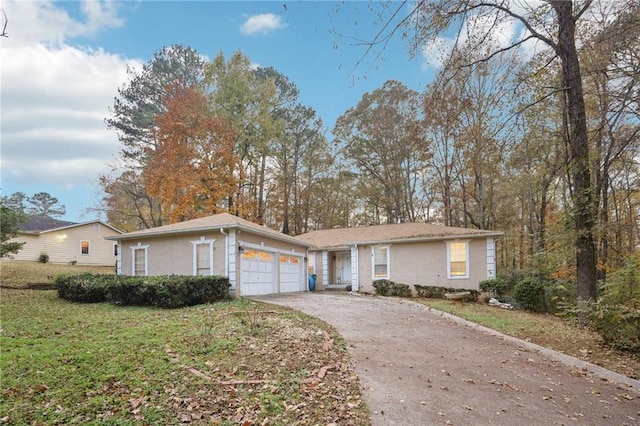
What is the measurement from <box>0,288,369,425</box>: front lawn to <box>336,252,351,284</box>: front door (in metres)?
11.7

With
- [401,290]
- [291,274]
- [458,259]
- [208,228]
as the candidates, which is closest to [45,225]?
[291,274]

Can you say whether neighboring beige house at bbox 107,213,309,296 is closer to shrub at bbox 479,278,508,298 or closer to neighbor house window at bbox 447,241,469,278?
→ neighbor house window at bbox 447,241,469,278

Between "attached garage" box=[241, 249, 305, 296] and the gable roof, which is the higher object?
the gable roof

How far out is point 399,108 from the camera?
23016 millimetres

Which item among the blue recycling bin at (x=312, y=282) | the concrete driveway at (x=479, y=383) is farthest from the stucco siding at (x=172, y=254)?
the blue recycling bin at (x=312, y=282)

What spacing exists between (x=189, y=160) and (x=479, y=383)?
19534 millimetres

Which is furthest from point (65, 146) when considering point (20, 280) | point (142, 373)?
point (142, 373)

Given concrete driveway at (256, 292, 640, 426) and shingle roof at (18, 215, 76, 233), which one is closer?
concrete driveway at (256, 292, 640, 426)

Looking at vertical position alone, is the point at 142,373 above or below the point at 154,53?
below

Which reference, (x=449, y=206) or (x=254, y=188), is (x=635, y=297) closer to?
(x=449, y=206)

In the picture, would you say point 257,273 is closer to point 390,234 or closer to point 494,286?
point 390,234

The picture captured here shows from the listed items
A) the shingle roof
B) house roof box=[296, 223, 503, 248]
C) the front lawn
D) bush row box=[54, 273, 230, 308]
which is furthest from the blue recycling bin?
the shingle roof

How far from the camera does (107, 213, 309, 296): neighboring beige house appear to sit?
492 inches

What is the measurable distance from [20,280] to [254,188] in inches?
553
